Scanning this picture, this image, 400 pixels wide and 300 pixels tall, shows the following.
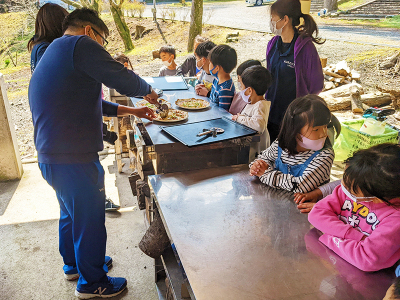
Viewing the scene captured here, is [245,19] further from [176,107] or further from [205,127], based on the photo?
[205,127]

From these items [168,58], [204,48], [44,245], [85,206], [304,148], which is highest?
[204,48]

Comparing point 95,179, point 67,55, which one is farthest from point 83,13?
point 95,179

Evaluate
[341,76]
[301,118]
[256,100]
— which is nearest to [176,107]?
[256,100]

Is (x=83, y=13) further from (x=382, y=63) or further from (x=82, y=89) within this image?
(x=382, y=63)

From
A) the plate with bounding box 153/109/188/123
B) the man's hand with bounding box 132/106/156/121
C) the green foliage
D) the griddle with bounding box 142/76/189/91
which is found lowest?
the plate with bounding box 153/109/188/123

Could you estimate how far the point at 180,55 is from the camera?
254 inches

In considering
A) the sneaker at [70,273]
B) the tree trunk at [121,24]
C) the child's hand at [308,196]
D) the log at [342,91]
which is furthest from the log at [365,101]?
the tree trunk at [121,24]

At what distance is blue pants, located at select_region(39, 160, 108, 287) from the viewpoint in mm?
1819

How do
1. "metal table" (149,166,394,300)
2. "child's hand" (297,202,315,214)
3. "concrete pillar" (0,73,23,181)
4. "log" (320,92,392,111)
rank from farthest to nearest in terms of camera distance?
"log" (320,92,392,111) → "concrete pillar" (0,73,23,181) → "child's hand" (297,202,315,214) → "metal table" (149,166,394,300)

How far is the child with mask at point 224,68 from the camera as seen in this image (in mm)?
2619

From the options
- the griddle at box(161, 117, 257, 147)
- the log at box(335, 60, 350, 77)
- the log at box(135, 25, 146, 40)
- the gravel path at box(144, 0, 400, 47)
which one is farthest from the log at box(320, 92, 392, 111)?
the log at box(135, 25, 146, 40)

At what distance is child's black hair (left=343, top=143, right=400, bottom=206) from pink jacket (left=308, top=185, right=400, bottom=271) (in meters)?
0.08

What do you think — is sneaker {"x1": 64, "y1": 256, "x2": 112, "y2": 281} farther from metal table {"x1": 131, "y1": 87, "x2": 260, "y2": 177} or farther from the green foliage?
the green foliage

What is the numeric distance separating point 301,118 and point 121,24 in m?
5.73
